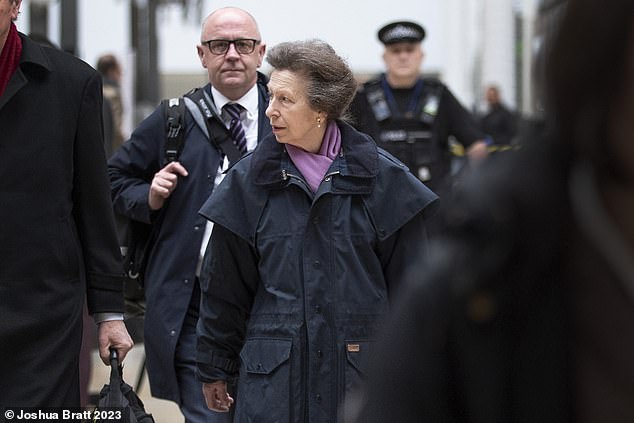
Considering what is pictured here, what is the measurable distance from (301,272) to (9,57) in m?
1.12

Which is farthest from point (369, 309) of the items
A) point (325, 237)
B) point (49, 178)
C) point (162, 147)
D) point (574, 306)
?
point (574, 306)

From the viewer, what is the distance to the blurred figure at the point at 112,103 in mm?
10695

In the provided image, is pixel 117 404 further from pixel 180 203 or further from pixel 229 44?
pixel 229 44

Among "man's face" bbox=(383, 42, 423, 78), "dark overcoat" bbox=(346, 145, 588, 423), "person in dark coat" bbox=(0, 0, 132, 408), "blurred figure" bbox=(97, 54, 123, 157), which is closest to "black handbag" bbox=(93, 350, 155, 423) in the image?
"person in dark coat" bbox=(0, 0, 132, 408)

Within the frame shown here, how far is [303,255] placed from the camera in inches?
181

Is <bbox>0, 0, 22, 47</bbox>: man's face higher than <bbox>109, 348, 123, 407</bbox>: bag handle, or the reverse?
<bbox>0, 0, 22, 47</bbox>: man's face

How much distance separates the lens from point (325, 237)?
15.1 ft

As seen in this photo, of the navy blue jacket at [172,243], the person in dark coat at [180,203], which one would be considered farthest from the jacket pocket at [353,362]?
the navy blue jacket at [172,243]

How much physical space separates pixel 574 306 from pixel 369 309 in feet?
10.00

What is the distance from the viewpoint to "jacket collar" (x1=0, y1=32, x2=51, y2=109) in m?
4.42

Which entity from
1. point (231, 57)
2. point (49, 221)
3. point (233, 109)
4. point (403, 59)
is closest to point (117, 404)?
point (49, 221)

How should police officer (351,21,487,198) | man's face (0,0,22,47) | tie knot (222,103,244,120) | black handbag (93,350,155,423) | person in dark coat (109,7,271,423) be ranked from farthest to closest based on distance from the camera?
police officer (351,21,487,198), tie knot (222,103,244,120), person in dark coat (109,7,271,423), black handbag (93,350,155,423), man's face (0,0,22,47)

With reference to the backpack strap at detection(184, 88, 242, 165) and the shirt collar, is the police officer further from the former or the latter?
the backpack strap at detection(184, 88, 242, 165)

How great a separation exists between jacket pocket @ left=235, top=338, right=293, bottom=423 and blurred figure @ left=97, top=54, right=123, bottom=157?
14.9ft
